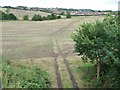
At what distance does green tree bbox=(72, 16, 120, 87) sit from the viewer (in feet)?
26.3

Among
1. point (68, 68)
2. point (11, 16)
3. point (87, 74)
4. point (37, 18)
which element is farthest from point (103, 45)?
point (37, 18)

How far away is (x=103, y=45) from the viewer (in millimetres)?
8492

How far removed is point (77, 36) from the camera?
9.91 meters

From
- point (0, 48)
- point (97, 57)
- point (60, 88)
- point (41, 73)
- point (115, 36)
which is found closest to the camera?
point (115, 36)

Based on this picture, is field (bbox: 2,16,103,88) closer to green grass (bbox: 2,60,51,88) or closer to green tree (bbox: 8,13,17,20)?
green grass (bbox: 2,60,51,88)

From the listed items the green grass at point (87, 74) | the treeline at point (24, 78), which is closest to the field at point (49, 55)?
the green grass at point (87, 74)

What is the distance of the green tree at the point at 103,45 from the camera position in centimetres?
803

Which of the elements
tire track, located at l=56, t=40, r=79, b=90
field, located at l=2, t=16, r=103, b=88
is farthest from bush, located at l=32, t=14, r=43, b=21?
tire track, located at l=56, t=40, r=79, b=90

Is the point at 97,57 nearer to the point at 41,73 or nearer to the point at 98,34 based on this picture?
the point at 98,34

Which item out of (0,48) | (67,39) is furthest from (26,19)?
(0,48)

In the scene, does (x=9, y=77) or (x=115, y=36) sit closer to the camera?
(x=115, y=36)

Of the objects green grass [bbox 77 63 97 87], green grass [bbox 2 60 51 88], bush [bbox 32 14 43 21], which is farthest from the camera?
bush [bbox 32 14 43 21]

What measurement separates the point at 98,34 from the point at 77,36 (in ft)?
3.34

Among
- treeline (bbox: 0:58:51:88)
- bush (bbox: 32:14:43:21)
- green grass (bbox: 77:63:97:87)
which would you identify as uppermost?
treeline (bbox: 0:58:51:88)
